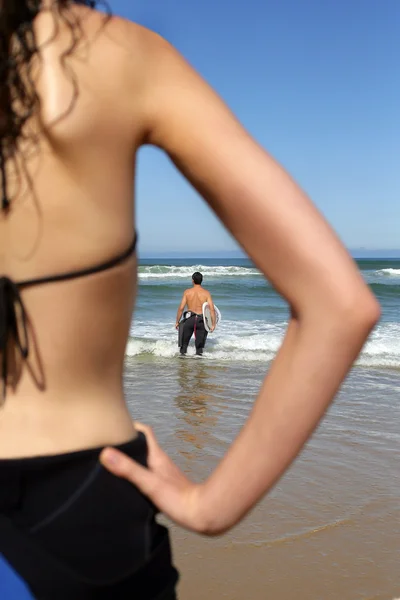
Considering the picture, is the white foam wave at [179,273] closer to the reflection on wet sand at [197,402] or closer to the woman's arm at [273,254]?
the reflection on wet sand at [197,402]

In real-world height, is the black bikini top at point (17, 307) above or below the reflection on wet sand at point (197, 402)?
above

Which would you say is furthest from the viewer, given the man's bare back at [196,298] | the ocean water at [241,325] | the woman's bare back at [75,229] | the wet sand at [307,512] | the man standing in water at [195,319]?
the ocean water at [241,325]

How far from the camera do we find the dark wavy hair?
2.63ft

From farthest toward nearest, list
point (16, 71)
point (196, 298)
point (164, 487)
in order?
point (196, 298)
point (164, 487)
point (16, 71)

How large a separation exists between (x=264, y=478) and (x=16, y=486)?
13.1 inches

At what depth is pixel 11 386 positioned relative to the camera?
87 cm

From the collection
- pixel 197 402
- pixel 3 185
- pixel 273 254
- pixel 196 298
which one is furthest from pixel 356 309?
pixel 196 298

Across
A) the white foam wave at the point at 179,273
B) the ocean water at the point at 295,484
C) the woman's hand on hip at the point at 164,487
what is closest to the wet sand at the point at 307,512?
the ocean water at the point at 295,484

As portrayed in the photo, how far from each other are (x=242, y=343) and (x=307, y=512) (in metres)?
9.51

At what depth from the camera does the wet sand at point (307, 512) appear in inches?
137

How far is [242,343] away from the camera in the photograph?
13.9 m

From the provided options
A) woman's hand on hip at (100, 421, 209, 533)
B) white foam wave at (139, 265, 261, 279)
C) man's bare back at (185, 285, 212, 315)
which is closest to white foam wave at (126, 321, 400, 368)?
man's bare back at (185, 285, 212, 315)

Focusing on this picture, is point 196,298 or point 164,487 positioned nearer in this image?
point 164,487

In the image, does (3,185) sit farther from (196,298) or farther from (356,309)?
(196,298)
